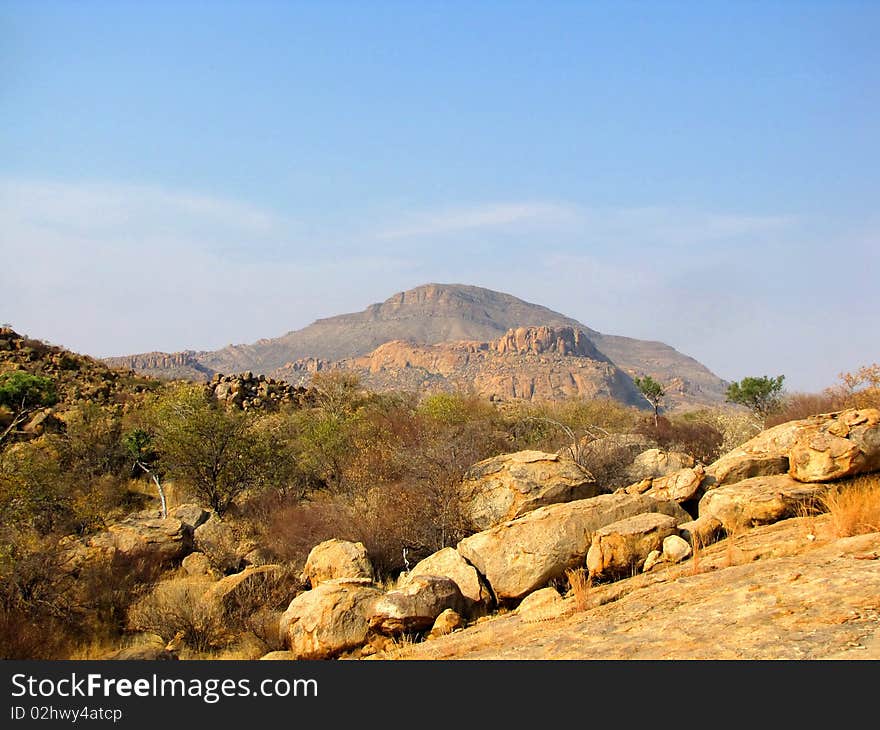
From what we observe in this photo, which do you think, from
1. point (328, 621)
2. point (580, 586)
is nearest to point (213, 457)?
point (328, 621)

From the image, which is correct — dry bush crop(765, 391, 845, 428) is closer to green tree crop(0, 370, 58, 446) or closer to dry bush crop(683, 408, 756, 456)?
dry bush crop(683, 408, 756, 456)

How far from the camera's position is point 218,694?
21.6 feet

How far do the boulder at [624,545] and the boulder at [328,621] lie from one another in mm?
3615

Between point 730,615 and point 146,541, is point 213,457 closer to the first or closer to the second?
point 146,541

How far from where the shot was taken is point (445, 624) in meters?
10.4

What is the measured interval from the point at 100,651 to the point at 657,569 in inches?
384

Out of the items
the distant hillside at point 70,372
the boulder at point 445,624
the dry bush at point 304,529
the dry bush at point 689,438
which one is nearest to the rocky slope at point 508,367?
the distant hillside at point 70,372

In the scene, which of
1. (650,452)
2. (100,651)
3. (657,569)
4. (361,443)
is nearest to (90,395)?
(361,443)

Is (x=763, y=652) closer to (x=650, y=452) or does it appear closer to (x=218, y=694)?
(x=218, y=694)

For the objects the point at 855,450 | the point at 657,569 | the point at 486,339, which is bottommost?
the point at 657,569

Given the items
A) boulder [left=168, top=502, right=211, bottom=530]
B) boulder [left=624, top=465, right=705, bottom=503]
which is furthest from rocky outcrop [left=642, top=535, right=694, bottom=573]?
boulder [left=168, top=502, right=211, bottom=530]

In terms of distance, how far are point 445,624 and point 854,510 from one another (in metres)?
6.03

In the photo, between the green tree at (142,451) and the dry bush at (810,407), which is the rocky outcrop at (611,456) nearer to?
the dry bush at (810,407)

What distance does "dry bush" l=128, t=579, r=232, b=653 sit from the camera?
12391 millimetres
